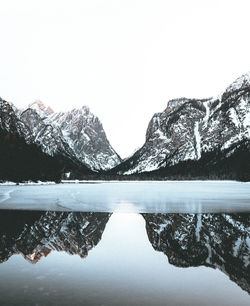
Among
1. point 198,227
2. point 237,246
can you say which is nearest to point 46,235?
point 198,227

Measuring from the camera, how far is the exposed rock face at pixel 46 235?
12.9 meters

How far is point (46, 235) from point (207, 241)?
291 inches

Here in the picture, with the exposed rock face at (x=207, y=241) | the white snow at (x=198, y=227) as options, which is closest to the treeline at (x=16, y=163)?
the exposed rock face at (x=207, y=241)

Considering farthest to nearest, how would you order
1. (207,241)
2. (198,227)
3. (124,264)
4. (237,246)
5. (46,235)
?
(198,227) → (46,235) → (207,241) → (237,246) → (124,264)

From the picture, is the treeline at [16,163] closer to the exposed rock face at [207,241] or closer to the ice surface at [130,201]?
the ice surface at [130,201]

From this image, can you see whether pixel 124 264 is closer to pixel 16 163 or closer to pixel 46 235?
pixel 46 235

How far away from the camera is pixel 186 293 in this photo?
26.7 feet

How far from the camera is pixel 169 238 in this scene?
52.1 ft

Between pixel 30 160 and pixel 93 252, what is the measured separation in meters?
101

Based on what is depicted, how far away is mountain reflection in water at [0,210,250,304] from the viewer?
11.5 m

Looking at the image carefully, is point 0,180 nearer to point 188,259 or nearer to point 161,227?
point 161,227

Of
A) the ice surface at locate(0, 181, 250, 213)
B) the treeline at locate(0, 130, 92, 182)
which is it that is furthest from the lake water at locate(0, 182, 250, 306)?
the treeline at locate(0, 130, 92, 182)

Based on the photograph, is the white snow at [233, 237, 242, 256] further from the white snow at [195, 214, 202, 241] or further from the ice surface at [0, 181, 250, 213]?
the ice surface at [0, 181, 250, 213]

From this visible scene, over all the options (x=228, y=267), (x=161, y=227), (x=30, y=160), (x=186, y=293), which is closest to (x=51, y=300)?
(x=186, y=293)
